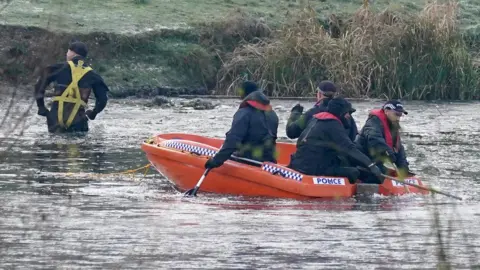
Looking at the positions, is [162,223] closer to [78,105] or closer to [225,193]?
[225,193]

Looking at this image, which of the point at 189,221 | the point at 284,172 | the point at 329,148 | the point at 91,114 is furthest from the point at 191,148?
the point at 91,114

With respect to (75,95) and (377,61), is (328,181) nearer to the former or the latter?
(75,95)

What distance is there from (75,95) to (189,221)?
645 centimetres

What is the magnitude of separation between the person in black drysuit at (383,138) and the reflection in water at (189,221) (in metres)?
0.48

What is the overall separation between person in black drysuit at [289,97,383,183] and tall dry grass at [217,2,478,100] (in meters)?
9.91

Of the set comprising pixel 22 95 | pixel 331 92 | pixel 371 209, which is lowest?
pixel 371 209

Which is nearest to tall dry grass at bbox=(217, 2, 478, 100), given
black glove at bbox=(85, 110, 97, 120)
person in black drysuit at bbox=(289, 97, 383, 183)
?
black glove at bbox=(85, 110, 97, 120)

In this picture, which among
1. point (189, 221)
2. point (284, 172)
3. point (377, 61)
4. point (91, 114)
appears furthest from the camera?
point (377, 61)

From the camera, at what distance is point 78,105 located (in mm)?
16344

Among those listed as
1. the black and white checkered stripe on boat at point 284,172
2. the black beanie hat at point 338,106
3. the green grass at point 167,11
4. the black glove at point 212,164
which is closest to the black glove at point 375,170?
the black beanie hat at point 338,106

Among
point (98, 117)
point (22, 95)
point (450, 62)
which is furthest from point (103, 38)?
point (22, 95)

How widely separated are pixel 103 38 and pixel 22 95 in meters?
18.1

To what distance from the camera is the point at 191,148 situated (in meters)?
12.8

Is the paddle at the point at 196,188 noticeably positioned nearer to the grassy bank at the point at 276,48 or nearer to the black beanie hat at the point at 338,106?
the black beanie hat at the point at 338,106
